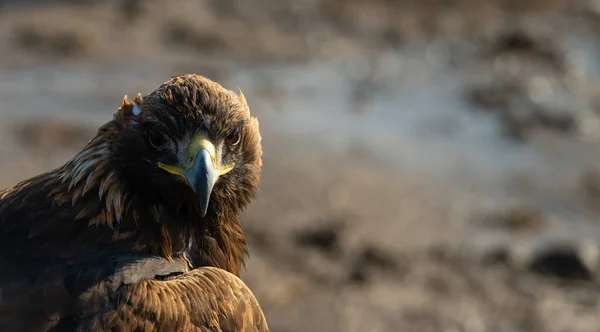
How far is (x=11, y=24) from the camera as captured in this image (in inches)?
520

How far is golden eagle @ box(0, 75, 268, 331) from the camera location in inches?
151

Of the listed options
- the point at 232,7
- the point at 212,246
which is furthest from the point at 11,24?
the point at 212,246

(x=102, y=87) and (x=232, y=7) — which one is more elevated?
(x=232, y=7)

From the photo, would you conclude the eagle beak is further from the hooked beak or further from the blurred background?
the blurred background

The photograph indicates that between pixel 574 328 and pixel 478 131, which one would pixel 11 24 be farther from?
pixel 574 328

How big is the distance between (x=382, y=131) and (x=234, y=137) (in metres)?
7.06

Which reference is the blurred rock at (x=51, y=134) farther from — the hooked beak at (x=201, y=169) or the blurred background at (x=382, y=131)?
the hooked beak at (x=201, y=169)

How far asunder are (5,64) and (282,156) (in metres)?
3.98

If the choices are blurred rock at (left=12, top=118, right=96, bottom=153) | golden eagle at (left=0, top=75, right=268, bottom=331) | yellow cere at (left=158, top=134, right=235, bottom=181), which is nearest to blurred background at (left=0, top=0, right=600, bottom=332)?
blurred rock at (left=12, top=118, right=96, bottom=153)

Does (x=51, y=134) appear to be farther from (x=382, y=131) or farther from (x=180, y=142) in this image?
(x=180, y=142)

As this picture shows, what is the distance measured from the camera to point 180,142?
4117mm

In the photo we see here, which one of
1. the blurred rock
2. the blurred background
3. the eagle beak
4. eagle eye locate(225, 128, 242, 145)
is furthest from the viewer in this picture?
the blurred rock

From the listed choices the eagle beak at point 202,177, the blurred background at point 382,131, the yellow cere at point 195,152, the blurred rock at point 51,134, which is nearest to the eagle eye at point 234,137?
the yellow cere at point 195,152

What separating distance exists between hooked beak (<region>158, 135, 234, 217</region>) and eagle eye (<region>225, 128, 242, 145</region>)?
0.16 meters
